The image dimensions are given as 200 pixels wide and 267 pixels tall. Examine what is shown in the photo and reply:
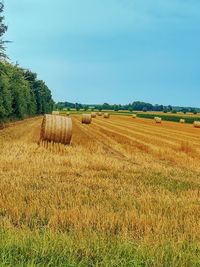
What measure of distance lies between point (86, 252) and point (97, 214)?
2.28 meters

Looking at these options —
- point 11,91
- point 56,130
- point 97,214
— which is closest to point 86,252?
point 97,214

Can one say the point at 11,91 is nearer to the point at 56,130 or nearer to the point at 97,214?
the point at 56,130

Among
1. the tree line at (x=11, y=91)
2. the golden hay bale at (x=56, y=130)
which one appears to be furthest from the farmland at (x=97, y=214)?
the tree line at (x=11, y=91)

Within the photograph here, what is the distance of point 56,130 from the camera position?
24.5m

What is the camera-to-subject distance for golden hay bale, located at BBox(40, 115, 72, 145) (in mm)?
24469

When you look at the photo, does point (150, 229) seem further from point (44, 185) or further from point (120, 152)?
point (120, 152)

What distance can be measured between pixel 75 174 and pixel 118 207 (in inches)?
202

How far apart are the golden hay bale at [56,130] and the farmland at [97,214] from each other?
22.0 feet

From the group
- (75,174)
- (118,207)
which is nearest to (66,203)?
(118,207)

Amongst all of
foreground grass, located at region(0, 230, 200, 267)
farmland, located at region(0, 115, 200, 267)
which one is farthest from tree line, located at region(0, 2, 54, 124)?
foreground grass, located at region(0, 230, 200, 267)

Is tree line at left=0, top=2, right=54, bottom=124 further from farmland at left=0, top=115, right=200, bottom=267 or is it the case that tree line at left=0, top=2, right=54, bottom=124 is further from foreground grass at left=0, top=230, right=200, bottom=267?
foreground grass at left=0, top=230, right=200, bottom=267

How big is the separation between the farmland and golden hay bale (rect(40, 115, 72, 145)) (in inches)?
263

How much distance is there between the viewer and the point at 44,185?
40.2ft

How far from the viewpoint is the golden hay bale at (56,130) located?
80.3ft
